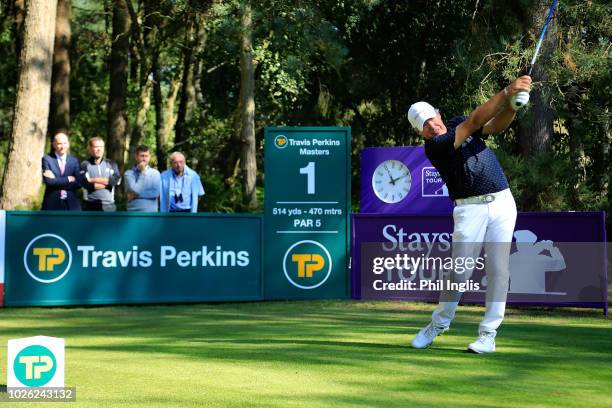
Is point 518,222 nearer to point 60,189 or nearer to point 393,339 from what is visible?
point 393,339

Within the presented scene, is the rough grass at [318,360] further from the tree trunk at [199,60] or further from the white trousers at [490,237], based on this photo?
the tree trunk at [199,60]

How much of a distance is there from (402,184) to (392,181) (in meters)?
0.15

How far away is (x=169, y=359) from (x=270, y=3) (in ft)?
65.4

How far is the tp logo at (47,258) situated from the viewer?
47.2 feet

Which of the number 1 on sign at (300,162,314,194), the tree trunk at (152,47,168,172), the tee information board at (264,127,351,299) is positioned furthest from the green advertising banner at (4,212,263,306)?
the tree trunk at (152,47,168,172)

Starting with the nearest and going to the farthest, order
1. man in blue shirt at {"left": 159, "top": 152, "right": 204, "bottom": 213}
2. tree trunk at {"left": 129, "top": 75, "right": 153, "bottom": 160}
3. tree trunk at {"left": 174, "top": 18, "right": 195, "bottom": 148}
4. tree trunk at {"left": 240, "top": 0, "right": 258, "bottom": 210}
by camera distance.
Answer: man in blue shirt at {"left": 159, "top": 152, "right": 204, "bottom": 213} → tree trunk at {"left": 240, "top": 0, "right": 258, "bottom": 210} → tree trunk at {"left": 129, "top": 75, "right": 153, "bottom": 160} → tree trunk at {"left": 174, "top": 18, "right": 195, "bottom": 148}

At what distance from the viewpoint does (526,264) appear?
14.3 metres

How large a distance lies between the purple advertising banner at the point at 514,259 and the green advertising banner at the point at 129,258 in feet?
5.14

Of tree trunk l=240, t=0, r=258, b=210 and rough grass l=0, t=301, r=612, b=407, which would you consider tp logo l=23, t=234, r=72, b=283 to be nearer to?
rough grass l=0, t=301, r=612, b=407

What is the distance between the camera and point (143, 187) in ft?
52.2

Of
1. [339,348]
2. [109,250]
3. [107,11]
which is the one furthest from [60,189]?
[107,11]

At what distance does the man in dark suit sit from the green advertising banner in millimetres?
738

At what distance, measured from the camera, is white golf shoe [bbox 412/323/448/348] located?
916cm

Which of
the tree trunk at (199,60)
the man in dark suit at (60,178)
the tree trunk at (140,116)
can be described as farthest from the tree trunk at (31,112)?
the tree trunk at (140,116)
